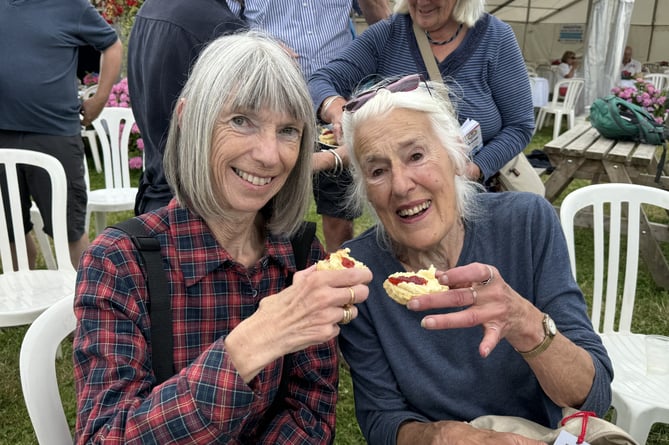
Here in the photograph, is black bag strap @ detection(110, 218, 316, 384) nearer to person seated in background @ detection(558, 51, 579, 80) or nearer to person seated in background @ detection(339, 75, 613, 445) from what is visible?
person seated in background @ detection(339, 75, 613, 445)

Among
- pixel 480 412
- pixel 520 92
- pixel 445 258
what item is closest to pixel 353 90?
pixel 520 92

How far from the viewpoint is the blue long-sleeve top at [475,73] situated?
8.17ft

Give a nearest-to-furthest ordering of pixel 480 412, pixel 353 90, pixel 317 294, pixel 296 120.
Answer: pixel 317 294, pixel 296 120, pixel 480 412, pixel 353 90

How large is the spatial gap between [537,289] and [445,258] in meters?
0.29

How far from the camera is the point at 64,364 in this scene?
367cm

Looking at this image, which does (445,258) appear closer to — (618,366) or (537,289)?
(537,289)

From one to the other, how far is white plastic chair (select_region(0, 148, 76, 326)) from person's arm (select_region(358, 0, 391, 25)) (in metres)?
1.91

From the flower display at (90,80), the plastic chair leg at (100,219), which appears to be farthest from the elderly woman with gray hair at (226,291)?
the flower display at (90,80)

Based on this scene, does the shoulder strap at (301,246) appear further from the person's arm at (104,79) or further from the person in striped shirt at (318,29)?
the person's arm at (104,79)

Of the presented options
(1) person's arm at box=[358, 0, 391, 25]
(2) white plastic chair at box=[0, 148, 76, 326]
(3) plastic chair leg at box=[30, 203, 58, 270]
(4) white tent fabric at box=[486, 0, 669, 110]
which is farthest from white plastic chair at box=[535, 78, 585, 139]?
(2) white plastic chair at box=[0, 148, 76, 326]

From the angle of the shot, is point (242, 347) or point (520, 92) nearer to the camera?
point (242, 347)

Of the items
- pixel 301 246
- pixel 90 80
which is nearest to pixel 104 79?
pixel 301 246

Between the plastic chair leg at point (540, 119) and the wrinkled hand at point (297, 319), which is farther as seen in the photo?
the plastic chair leg at point (540, 119)

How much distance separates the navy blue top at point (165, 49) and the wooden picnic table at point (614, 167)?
13.7ft
